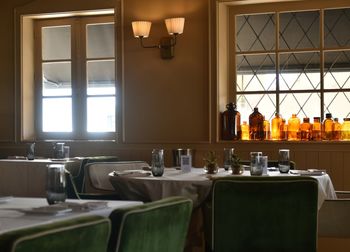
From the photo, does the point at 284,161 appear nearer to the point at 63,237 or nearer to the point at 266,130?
the point at 266,130

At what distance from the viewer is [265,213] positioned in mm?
2629

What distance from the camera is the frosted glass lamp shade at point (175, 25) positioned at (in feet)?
17.0

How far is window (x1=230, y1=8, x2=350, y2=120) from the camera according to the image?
17.0 ft

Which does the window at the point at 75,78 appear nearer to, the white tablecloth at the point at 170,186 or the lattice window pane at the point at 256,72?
the lattice window pane at the point at 256,72

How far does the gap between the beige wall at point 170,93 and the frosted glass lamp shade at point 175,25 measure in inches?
6.1

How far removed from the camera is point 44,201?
7.66 feet

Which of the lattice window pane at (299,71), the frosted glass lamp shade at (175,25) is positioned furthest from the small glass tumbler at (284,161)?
the frosted glass lamp shade at (175,25)

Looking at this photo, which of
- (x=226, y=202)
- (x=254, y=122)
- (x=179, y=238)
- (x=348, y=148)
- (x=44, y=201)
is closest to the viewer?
(x=179, y=238)

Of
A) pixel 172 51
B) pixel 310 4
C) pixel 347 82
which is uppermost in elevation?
pixel 310 4

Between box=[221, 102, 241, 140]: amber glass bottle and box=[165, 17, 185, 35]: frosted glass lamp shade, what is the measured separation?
2.78ft

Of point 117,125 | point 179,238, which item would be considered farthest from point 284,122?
point 179,238

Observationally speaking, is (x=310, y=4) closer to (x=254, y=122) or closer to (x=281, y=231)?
(x=254, y=122)

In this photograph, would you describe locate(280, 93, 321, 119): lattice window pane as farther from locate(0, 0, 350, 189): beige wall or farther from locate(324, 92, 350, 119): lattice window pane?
locate(0, 0, 350, 189): beige wall

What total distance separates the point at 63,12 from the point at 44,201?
3874 mm
